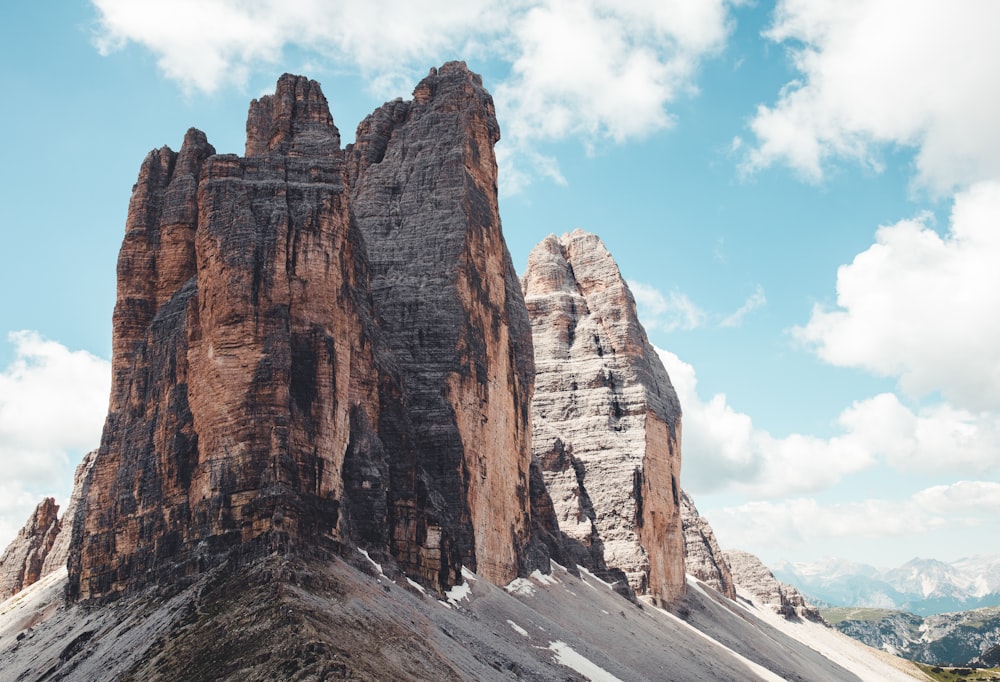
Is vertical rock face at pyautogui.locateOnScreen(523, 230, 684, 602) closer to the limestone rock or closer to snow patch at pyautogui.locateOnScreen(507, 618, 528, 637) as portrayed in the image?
the limestone rock

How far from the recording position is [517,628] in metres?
68.6

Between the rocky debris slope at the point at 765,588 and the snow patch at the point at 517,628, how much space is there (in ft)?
355

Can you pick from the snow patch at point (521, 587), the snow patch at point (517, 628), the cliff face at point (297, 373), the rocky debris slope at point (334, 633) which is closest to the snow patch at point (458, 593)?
the rocky debris slope at point (334, 633)

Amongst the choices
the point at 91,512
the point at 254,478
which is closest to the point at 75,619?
the point at 91,512

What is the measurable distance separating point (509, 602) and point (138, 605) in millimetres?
27474

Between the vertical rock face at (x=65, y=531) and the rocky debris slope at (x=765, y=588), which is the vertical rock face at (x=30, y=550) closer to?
the vertical rock face at (x=65, y=531)

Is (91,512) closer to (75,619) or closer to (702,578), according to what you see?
(75,619)

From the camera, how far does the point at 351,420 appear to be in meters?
61.1

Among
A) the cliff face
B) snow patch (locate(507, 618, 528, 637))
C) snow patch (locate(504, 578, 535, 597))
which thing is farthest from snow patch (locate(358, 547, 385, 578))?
snow patch (locate(504, 578, 535, 597))

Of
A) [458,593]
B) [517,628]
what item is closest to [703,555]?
[517,628]

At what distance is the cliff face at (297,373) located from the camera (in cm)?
5456

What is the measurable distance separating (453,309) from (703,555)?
8034 centimetres

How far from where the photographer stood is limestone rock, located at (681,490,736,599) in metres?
148

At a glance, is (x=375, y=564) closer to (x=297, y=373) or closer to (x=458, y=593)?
(x=297, y=373)
